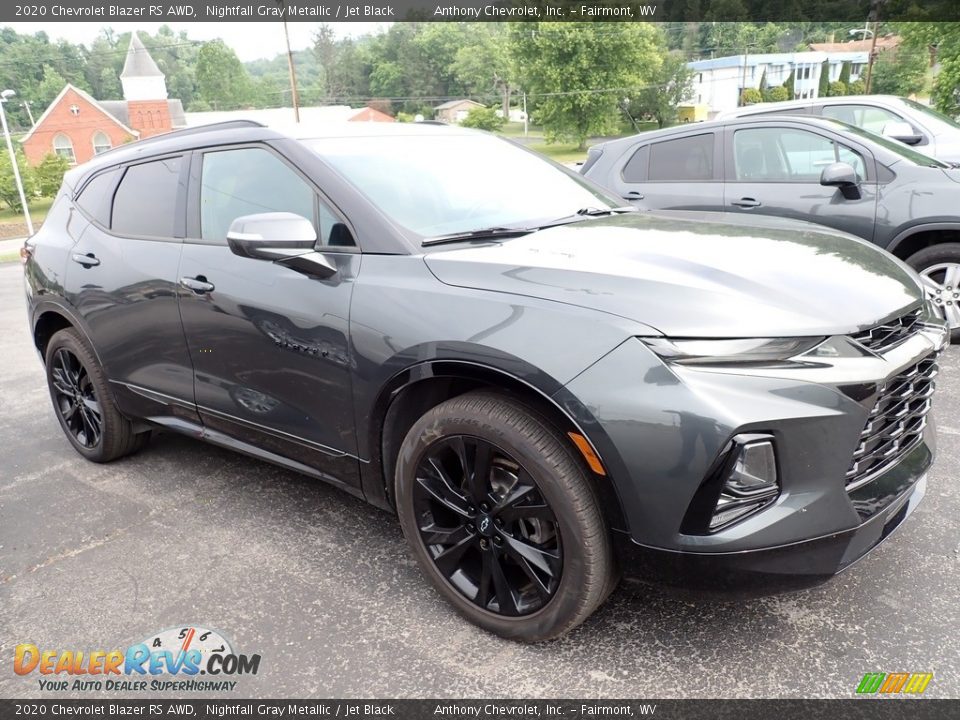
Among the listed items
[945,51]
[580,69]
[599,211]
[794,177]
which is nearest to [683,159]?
[794,177]

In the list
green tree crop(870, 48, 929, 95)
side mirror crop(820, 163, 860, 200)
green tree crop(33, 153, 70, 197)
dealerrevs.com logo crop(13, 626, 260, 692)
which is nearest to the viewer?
dealerrevs.com logo crop(13, 626, 260, 692)

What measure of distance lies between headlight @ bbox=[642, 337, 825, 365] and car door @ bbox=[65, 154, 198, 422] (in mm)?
2204

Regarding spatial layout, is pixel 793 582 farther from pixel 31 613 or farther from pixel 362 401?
pixel 31 613

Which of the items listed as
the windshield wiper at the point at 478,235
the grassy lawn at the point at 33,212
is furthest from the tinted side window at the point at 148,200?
the grassy lawn at the point at 33,212

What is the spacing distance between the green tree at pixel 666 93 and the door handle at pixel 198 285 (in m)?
69.3

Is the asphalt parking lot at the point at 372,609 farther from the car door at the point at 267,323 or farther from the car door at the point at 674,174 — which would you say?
the car door at the point at 674,174

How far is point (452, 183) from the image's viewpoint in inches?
116

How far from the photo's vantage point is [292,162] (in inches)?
109

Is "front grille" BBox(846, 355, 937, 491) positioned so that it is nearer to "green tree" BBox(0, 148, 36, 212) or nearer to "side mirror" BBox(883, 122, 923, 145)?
"side mirror" BBox(883, 122, 923, 145)

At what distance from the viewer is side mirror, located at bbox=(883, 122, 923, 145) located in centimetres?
713

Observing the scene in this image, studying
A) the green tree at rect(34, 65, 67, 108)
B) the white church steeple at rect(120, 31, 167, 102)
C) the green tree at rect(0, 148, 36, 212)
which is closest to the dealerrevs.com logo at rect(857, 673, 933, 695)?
the green tree at rect(0, 148, 36, 212)

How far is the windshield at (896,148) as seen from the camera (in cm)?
516

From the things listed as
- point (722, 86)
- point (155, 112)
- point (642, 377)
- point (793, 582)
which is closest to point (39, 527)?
point (642, 377)

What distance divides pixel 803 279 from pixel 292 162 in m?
1.91
